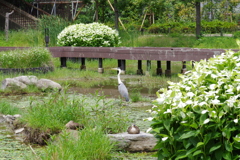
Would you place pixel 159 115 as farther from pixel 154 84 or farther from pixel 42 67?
pixel 42 67

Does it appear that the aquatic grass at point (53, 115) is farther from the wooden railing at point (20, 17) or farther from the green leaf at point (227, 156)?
the wooden railing at point (20, 17)

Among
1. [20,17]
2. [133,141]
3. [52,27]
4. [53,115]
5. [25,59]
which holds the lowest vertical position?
[133,141]

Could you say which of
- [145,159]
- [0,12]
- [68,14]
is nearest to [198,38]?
[68,14]

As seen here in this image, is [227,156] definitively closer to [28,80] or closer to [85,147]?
[85,147]

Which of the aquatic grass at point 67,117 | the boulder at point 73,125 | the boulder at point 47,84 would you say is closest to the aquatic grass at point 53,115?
the aquatic grass at point 67,117

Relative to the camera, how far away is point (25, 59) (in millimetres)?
14227

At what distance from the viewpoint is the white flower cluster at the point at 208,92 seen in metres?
3.67

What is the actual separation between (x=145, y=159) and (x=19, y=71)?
353 inches

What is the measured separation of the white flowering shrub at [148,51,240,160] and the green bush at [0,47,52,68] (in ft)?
34.4

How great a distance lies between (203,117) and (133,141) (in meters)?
2.26

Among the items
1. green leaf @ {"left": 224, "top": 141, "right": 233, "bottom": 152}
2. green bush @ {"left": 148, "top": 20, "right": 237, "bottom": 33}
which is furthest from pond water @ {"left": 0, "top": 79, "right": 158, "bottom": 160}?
green bush @ {"left": 148, "top": 20, "right": 237, "bottom": 33}

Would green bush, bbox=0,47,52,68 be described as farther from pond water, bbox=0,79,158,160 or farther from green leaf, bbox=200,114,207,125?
green leaf, bbox=200,114,207,125

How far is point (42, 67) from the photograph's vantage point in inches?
562

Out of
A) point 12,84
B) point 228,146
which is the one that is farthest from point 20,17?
point 228,146
